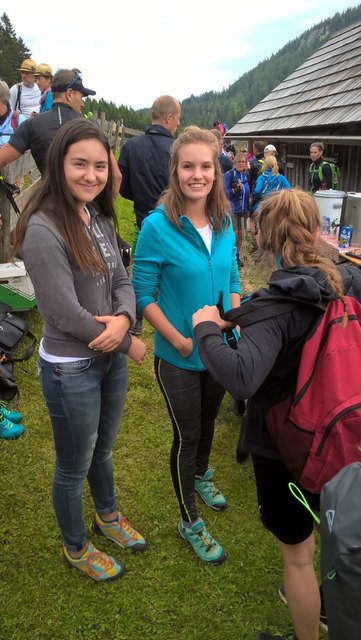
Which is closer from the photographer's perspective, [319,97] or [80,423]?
[80,423]

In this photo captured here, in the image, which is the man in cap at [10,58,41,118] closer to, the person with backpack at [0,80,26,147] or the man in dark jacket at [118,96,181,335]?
the person with backpack at [0,80,26,147]

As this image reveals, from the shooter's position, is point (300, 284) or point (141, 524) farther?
point (141, 524)

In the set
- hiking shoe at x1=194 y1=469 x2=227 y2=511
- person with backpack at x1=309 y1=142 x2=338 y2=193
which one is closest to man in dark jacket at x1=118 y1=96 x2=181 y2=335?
hiking shoe at x1=194 y1=469 x2=227 y2=511

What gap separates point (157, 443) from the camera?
137 inches

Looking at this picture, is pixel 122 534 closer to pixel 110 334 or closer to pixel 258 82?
pixel 110 334

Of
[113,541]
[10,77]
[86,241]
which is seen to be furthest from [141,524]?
[10,77]

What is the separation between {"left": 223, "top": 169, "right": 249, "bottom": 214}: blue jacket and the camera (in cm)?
871

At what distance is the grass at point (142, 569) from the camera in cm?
220

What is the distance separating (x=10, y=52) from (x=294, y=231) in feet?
189

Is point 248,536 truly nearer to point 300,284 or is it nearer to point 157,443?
point 157,443

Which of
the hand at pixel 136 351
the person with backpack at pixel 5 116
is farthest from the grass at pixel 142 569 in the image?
the person with backpack at pixel 5 116

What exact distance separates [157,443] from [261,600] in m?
1.36

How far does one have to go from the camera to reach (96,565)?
92.9 inches

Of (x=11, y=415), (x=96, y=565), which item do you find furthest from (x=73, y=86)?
(x=96, y=565)
